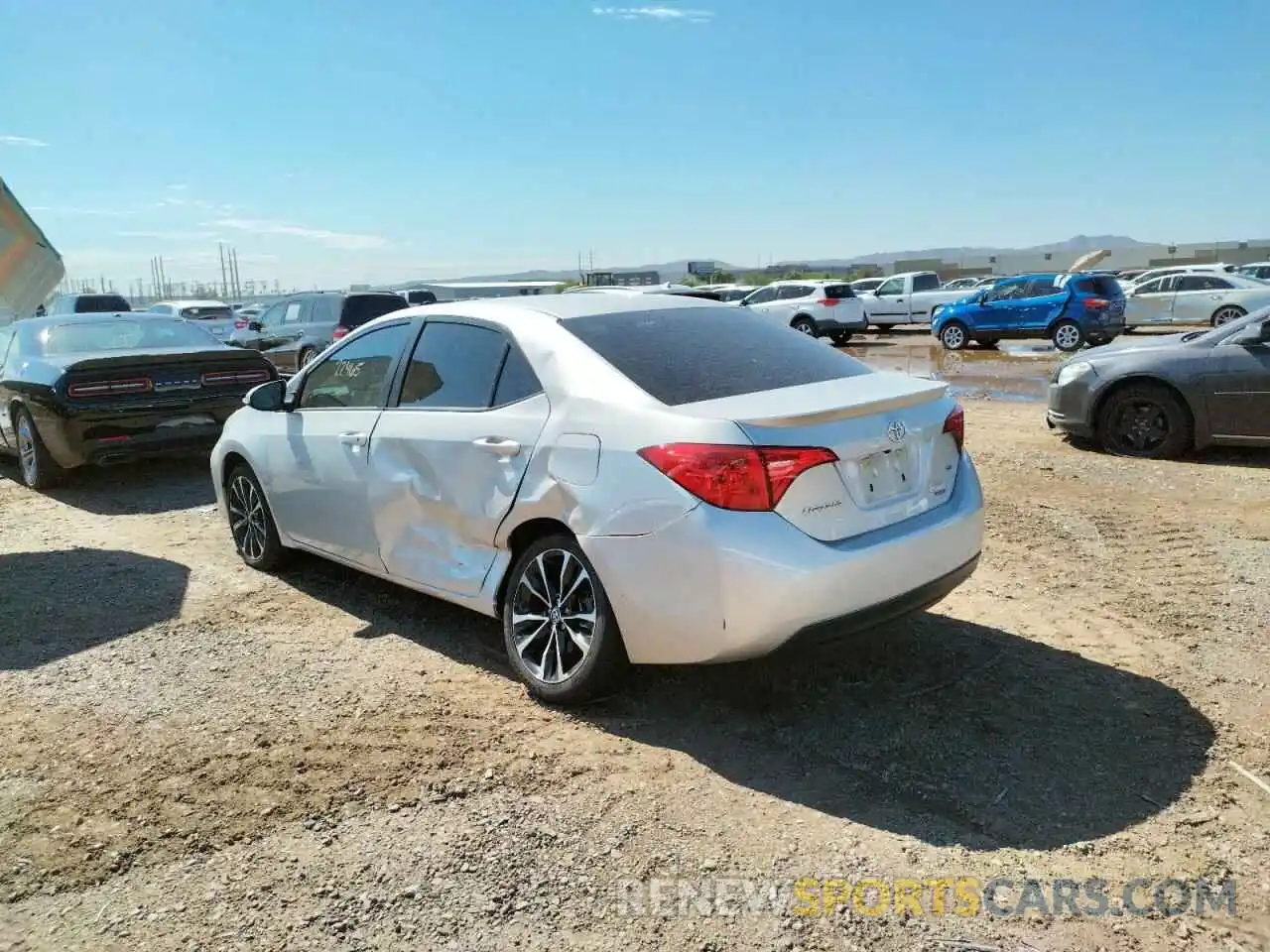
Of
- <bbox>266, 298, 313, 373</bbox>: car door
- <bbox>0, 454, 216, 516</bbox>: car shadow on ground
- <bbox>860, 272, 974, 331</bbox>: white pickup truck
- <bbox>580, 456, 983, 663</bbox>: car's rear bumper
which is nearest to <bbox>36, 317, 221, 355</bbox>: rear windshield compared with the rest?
<bbox>0, 454, 216, 516</bbox>: car shadow on ground

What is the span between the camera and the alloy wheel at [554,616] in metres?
3.71

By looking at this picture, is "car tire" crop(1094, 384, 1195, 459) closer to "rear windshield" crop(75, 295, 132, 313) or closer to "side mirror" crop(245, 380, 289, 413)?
"side mirror" crop(245, 380, 289, 413)

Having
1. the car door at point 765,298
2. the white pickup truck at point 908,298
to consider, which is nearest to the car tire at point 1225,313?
the white pickup truck at point 908,298

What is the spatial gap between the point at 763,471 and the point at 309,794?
1884mm

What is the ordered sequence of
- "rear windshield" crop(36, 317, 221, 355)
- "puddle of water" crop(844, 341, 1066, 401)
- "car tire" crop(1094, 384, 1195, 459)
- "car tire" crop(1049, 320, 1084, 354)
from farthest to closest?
"car tire" crop(1049, 320, 1084, 354)
"puddle of water" crop(844, 341, 1066, 401)
"rear windshield" crop(36, 317, 221, 355)
"car tire" crop(1094, 384, 1195, 459)

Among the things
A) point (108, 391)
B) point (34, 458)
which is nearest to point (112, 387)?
point (108, 391)

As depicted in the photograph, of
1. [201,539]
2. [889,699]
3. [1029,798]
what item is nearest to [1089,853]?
[1029,798]

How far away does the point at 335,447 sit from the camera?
4.90 meters

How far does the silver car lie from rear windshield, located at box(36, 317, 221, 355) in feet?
16.8

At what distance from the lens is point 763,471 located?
3.25m

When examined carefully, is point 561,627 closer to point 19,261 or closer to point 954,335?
point 19,261

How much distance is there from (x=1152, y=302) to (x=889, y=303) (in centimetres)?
722

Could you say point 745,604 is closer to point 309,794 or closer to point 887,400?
point 887,400

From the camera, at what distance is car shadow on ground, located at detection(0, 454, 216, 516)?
799 cm
